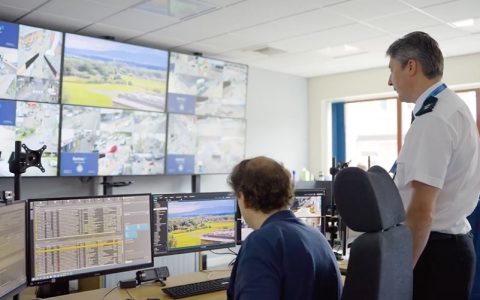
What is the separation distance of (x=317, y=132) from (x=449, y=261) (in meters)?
4.92

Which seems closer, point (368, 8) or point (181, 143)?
point (368, 8)

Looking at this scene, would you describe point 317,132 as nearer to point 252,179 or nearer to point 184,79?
point 184,79

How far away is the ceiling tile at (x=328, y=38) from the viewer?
4.24m

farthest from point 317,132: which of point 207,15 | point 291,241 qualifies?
point 291,241

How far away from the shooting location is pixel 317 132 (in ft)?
21.4

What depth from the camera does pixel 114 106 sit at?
438 cm

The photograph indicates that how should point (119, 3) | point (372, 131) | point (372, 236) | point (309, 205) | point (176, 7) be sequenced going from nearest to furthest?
point (372, 236), point (309, 205), point (119, 3), point (176, 7), point (372, 131)

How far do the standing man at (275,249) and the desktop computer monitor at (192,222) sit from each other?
921mm

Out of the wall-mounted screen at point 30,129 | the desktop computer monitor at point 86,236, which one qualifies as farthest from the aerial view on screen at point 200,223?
the wall-mounted screen at point 30,129

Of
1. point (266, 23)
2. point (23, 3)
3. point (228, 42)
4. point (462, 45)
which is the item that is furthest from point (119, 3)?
point (462, 45)

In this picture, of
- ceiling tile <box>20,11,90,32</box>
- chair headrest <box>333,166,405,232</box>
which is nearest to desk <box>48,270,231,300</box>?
chair headrest <box>333,166,405,232</box>

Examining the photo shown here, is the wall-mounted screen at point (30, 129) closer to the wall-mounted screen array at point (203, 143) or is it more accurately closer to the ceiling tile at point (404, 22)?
the wall-mounted screen array at point (203, 143)

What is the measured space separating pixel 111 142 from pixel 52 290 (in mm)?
2333

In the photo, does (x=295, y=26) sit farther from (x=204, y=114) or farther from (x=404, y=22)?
(x=204, y=114)
